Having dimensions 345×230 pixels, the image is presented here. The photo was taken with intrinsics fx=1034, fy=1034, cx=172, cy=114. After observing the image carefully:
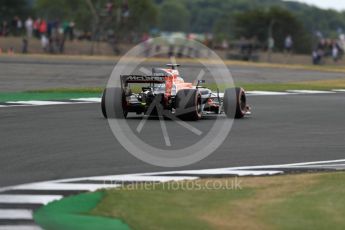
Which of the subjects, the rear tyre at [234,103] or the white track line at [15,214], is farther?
the rear tyre at [234,103]

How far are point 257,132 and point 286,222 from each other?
25.9ft

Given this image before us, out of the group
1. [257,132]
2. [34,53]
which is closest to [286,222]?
[257,132]

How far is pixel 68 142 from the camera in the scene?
14773mm

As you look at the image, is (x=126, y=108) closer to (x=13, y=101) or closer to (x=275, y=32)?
(x=13, y=101)

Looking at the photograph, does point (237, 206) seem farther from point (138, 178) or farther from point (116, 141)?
point (116, 141)

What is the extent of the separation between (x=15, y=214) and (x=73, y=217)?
55 cm

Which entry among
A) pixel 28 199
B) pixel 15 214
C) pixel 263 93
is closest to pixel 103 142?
pixel 28 199

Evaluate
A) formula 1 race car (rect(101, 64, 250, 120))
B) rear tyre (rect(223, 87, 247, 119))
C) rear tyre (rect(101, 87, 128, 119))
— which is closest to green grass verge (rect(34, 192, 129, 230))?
formula 1 race car (rect(101, 64, 250, 120))

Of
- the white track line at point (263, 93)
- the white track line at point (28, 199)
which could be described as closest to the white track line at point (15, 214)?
the white track line at point (28, 199)

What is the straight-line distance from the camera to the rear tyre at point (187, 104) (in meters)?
17.6

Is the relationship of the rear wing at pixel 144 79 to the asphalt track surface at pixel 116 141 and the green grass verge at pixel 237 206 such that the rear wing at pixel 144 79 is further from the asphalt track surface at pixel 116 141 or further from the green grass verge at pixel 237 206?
the green grass verge at pixel 237 206

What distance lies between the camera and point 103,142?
1489 centimetres

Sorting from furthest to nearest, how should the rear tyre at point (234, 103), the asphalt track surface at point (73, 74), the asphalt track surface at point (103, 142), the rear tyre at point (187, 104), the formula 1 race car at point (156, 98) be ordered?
the asphalt track surface at point (73, 74)
the rear tyre at point (234, 103)
the formula 1 race car at point (156, 98)
the rear tyre at point (187, 104)
the asphalt track surface at point (103, 142)

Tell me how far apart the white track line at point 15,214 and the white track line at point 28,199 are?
0.41 meters
